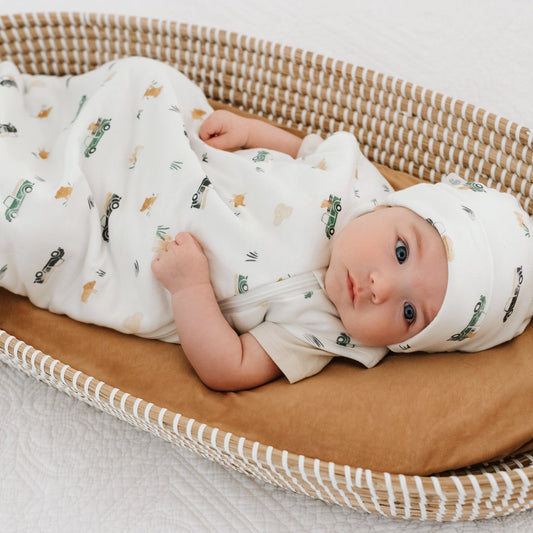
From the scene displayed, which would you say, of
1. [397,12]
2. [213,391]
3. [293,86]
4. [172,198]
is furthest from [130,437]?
[397,12]

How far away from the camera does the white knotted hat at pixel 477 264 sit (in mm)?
859

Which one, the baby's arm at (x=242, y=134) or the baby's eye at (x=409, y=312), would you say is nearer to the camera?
the baby's eye at (x=409, y=312)

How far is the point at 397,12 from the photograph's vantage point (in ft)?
5.75

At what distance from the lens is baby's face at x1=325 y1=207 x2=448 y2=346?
88 cm

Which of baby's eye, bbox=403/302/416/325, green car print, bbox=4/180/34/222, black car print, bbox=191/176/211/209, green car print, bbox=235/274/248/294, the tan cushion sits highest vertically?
black car print, bbox=191/176/211/209

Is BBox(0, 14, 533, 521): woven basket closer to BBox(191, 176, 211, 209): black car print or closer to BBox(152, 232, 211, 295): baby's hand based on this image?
BBox(152, 232, 211, 295): baby's hand

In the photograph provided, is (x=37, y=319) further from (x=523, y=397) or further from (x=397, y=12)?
(x=397, y=12)

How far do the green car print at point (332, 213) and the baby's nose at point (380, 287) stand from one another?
Answer: 0.15 meters

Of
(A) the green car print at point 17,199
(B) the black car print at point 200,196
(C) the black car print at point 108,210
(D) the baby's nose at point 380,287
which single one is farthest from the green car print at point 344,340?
(A) the green car print at point 17,199

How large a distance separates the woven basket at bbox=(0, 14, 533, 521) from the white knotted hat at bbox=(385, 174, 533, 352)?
18cm

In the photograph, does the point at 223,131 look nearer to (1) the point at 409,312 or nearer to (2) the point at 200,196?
(2) the point at 200,196

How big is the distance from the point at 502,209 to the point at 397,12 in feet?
3.36

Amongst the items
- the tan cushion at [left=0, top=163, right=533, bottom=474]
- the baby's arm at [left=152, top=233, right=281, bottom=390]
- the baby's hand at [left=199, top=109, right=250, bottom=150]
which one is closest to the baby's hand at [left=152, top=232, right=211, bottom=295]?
the baby's arm at [left=152, top=233, right=281, bottom=390]

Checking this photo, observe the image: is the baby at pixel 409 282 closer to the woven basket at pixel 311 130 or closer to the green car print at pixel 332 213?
the green car print at pixel 332 213
